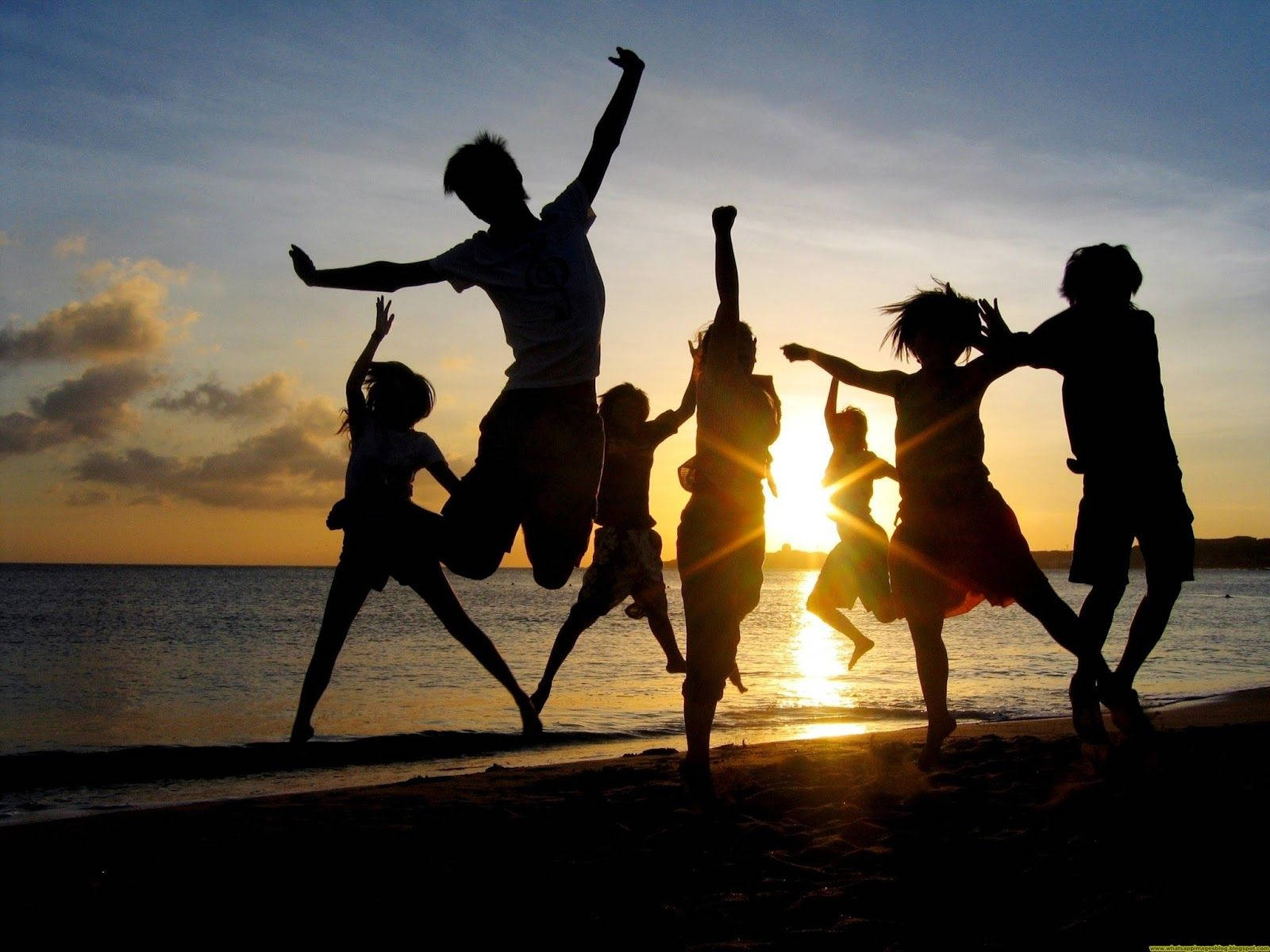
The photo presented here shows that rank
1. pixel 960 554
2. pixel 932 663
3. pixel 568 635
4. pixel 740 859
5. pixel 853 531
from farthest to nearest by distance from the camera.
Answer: pixel 853 531 → pixel 568 635 → pixel 932 663 → pixel 960 554 → pixel 740 859

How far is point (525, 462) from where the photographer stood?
4.00m

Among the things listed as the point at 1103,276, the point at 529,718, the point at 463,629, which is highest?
the point at 1103,276

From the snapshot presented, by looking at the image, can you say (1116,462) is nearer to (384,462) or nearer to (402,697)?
(384,462)

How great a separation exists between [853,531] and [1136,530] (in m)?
3.39

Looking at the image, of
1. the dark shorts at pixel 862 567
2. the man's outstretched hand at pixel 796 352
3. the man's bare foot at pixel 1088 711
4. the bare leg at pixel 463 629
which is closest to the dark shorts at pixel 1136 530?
the man's bare foot at pixel 1088 711

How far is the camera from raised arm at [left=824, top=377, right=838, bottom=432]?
21.3 ft

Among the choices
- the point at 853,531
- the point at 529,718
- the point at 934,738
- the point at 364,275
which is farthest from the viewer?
the point at 853,531

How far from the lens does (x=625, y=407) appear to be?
6.95 m

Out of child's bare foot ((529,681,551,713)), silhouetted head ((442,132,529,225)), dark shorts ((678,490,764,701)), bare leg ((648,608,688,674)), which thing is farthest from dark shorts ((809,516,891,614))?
silhouetted head ((442,132,529,225))

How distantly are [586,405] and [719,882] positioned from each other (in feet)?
6.17

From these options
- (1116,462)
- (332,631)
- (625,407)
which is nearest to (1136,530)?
(1116,462)

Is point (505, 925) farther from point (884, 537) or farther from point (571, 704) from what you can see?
point (571, 704)

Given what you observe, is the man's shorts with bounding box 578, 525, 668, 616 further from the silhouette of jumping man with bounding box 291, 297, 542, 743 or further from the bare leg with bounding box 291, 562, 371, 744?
the bare leg with bounding box 291, 562, 371, 744

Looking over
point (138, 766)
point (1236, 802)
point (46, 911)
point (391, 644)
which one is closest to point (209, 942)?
point (46, 911)
